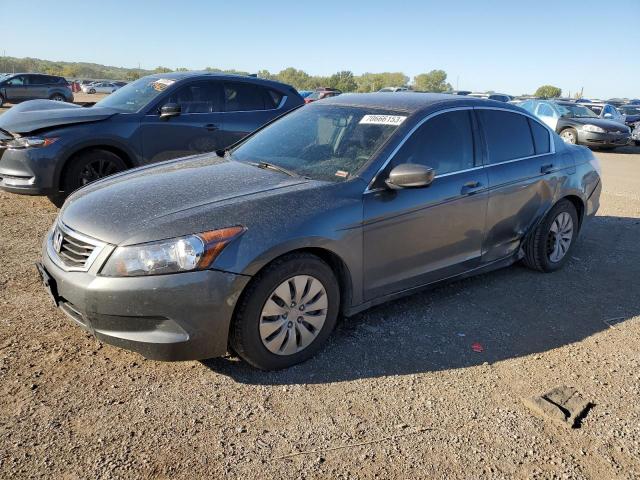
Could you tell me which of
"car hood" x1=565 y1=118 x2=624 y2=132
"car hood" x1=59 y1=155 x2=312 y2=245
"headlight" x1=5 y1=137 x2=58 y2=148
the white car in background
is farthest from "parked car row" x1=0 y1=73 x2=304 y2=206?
the white car in background

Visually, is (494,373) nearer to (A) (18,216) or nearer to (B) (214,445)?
(B) (214,445)

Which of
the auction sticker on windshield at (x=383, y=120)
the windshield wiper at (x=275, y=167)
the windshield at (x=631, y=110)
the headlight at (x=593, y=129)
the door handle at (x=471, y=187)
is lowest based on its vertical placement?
the windshield at (x=631, y=110)

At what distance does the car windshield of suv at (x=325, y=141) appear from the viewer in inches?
140

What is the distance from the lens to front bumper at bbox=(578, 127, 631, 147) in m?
15.9

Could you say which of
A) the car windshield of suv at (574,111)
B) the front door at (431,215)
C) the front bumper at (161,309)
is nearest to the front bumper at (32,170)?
the front bumper at (161,309)

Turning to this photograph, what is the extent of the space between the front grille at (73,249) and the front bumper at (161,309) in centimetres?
8

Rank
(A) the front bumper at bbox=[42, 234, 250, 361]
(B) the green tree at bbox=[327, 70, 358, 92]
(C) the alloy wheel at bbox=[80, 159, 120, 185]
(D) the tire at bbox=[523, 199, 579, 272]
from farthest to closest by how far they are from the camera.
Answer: (B) the green tree at bbox=[327, 70, 358, 92] < (C) the alloy wheel at bbox=[80, 159, 120, 185] < (D) the tire at bbox=[523, 199, 579, 272] < (A) the front bumper at bbox=[42, 234, 250, 361]

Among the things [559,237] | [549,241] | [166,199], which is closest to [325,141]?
[166,199]

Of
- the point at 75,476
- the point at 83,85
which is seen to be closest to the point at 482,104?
the point at 75,476

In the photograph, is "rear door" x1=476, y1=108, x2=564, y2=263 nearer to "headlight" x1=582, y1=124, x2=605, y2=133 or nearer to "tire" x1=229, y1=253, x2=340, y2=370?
"tire" x1=229, y1=253, x2=340, y2=370

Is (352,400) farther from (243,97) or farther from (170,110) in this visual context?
(243,97)

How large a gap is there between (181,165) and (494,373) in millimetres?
2685

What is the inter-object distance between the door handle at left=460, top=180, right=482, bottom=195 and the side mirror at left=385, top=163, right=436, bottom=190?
653 millimetres

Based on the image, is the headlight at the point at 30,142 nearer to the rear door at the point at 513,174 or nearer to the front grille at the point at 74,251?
the front grille at the point at 74,251
